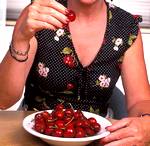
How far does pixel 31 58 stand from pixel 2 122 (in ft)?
1.20

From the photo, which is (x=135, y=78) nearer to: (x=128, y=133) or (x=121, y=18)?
(x=121, y=18)

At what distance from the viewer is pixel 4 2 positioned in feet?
9.60

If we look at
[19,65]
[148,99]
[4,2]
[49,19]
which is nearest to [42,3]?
[49,19]

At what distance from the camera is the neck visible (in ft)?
5.54

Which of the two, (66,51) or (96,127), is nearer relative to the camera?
(96,127)

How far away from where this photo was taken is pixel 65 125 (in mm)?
1140

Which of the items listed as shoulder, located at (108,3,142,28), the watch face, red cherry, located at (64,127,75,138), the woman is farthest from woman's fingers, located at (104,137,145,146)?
the watch face

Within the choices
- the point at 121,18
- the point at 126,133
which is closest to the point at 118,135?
the point at 126,133

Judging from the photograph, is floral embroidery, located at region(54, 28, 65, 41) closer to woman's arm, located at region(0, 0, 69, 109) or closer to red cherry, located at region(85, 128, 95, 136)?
woman's arm, located at region(0, 0, 69, 109)

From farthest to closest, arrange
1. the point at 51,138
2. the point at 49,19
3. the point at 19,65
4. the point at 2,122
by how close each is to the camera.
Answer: the point at 19,65, the point at 2,122, the point at 49,19, the point at 51,138

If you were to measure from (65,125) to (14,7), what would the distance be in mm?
2066

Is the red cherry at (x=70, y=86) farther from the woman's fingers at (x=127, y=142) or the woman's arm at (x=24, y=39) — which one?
the woman's fingers at (x=127, y=142)

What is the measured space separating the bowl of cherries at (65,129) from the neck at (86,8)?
62 cm

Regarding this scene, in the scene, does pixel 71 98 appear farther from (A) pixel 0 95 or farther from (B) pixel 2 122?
(B) pixel 2 122
